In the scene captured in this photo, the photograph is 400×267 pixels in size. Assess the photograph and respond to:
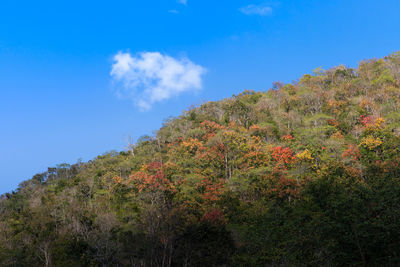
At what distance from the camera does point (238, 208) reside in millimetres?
25062

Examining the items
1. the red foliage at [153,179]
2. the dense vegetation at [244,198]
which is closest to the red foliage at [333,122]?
the dense vegetation at [244,198]

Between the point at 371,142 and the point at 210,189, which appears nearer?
the point at 210,189

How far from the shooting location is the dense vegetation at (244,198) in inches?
615

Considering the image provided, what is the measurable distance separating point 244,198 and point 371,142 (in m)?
16.0

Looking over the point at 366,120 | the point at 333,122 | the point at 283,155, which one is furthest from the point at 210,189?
the point at 366,120

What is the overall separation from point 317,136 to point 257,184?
43.7 feet

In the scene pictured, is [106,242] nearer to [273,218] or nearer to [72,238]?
[72,238]

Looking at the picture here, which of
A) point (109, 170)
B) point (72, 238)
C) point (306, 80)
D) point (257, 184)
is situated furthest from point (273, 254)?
point (306, 80)

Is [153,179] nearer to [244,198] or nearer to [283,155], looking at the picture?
[244,198]

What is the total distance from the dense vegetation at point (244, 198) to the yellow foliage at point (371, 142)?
0.15m

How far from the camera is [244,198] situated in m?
28.1

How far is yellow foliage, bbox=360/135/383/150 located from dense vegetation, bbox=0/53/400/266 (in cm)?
15

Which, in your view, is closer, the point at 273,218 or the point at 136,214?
the point at 273,218

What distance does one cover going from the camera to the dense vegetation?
15.6 metres
